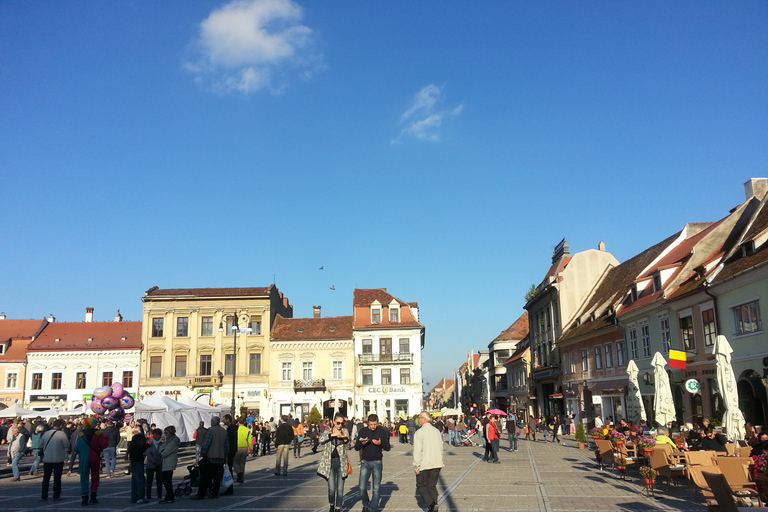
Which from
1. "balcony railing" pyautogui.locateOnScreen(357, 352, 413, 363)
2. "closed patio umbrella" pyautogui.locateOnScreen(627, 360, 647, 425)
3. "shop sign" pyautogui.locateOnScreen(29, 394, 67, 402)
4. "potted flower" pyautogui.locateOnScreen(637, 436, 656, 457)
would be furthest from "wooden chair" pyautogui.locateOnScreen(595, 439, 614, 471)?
"shop sign" pyautogui.locateOnScreen(29, 394, 67, 402)

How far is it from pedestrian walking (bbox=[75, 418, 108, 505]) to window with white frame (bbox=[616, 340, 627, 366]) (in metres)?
25.9

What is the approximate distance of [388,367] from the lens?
5231 cm

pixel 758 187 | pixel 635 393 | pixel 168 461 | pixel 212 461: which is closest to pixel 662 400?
pixel 635 393

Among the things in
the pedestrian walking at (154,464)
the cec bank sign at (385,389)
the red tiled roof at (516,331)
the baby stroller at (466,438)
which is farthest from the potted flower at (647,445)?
the red tiled roof at (516,331)

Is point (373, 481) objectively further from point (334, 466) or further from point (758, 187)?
point (758, 187)

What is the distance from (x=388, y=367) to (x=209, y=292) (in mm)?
16001

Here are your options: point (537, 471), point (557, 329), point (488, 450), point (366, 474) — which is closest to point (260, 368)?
point (557, 329)

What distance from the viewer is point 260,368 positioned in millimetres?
52250

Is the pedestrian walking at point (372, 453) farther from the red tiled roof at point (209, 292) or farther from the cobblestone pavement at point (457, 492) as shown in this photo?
the red tiled roof at point (209, 292)

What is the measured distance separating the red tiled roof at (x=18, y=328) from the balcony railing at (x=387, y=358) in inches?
1081

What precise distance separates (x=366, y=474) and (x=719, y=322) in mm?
17180

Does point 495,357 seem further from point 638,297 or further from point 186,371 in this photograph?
point 638,297

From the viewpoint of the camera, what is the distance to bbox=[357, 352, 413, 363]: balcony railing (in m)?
52.1

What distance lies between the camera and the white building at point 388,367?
51.8m
